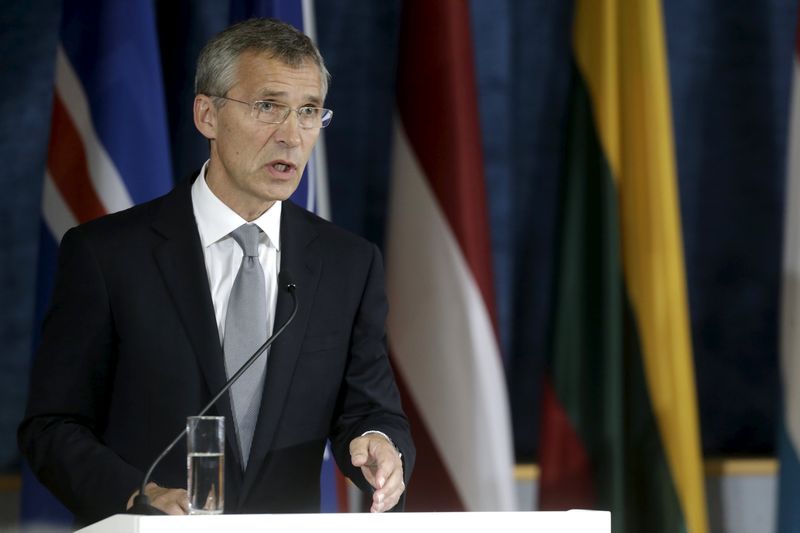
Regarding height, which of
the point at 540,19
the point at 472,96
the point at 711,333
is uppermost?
the point at 540,19

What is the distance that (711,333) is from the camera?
4242 millimetres

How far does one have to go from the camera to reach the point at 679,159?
4258 mm

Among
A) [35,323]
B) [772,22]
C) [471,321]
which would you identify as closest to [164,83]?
[35,323]

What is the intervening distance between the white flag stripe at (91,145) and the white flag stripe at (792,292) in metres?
1.99

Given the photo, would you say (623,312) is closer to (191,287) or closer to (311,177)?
(311,177)

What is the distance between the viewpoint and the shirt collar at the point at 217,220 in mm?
2307

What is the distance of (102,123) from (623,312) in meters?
1.66

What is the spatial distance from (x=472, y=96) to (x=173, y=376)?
72.2 inches

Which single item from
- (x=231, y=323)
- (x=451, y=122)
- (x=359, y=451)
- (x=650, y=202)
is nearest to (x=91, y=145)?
(x=451, y=122)

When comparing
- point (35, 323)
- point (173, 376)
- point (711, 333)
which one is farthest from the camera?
point (711, 333)

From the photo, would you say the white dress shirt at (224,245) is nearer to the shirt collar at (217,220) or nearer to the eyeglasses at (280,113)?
the shirt collar at (217,220)

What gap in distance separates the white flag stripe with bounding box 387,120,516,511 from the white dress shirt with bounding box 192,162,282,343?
4.54ft

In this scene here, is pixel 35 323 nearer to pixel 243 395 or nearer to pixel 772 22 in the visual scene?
pixel 243 395

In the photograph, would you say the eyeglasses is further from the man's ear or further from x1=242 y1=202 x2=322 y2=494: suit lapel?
x1=242 y1=202 x2=322 y2=494: suit lapel
